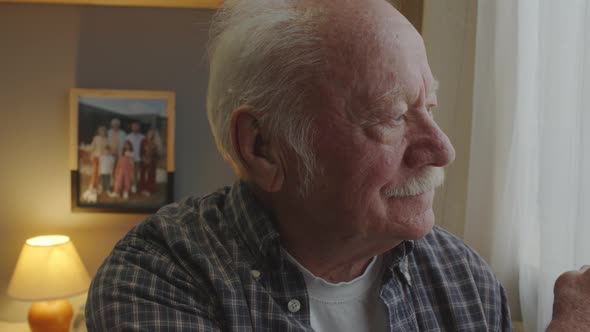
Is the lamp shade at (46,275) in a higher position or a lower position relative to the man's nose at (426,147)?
lower

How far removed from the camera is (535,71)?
1374 mm

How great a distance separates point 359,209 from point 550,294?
2.37ft

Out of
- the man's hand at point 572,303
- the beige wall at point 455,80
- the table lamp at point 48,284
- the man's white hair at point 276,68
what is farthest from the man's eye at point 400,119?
the table lamp at point 48,284

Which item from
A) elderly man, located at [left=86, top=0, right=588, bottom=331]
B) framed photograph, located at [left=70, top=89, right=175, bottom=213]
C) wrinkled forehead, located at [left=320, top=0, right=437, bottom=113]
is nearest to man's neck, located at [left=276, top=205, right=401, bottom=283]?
elderly man, located at [left=86, top=0, right=588, bottom=331]

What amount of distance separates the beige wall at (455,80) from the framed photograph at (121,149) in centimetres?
171

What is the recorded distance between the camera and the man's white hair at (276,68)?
82 cm

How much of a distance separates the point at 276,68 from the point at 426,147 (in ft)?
0.83

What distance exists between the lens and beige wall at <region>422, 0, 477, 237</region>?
1699 millimetres

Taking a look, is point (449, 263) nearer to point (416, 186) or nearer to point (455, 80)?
point (416, 186)

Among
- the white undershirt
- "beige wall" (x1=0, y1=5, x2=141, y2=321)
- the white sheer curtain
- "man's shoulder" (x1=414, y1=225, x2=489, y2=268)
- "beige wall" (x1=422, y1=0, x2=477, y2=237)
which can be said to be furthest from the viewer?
"beige wall" (x1=0, y1=5, x2=141, y2=321)

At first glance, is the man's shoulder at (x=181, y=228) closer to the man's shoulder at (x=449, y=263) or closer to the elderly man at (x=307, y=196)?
the elderly man at (x=307, y=196)

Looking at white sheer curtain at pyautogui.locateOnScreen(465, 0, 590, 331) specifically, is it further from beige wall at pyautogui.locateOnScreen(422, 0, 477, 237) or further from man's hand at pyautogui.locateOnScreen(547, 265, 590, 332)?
man's hand at pyautogui.locateOnScreen(547, 265, 590, 332)

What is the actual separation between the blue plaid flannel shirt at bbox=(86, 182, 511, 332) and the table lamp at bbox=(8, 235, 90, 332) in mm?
1909

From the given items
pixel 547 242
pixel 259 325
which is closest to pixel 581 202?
pixel 547 242
